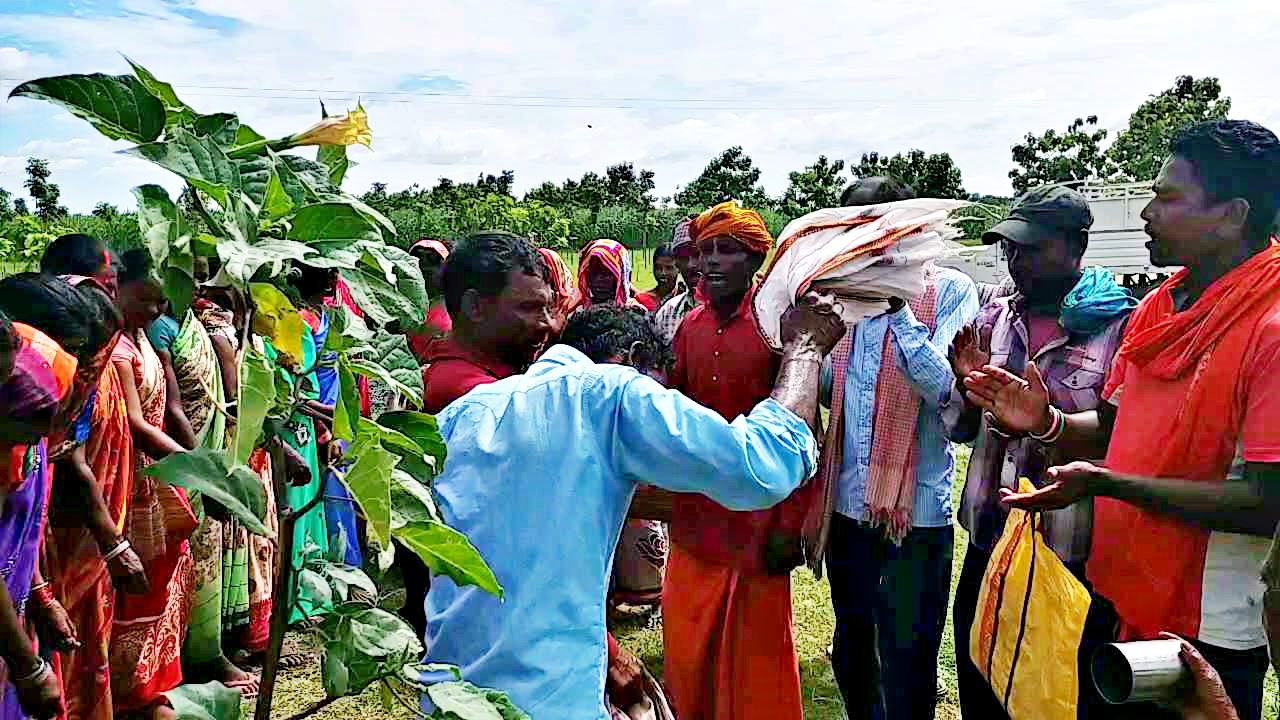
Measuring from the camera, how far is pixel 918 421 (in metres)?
3.19

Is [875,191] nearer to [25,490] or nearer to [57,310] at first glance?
[57,310]

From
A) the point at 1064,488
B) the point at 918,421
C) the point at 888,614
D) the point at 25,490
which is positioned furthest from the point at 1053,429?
the point at 25,490

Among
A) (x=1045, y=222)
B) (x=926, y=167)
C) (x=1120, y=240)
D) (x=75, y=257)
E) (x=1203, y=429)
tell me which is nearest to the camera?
(x=1203, y=429)

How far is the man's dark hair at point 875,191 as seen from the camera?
3.10 metres

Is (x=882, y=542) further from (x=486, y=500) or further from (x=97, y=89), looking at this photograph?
(x=97, y=89)

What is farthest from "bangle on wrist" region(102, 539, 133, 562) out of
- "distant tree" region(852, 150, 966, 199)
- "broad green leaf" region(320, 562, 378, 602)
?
"distant tree" region(852, 150, 966, 199)

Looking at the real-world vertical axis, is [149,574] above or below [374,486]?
below

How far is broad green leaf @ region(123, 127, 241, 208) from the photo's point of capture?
0.82 metres

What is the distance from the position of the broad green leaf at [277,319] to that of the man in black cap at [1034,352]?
2144mm

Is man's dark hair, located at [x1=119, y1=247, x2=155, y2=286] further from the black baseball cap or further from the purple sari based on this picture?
the black baseball cap

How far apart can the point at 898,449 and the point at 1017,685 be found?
80 centimetres

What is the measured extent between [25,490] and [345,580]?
4.95ft

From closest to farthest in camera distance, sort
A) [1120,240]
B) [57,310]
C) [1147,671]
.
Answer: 1. [1147,671]
2. [57,310]
3. [1120,240]

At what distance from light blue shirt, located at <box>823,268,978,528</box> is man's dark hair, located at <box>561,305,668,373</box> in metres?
1.24
